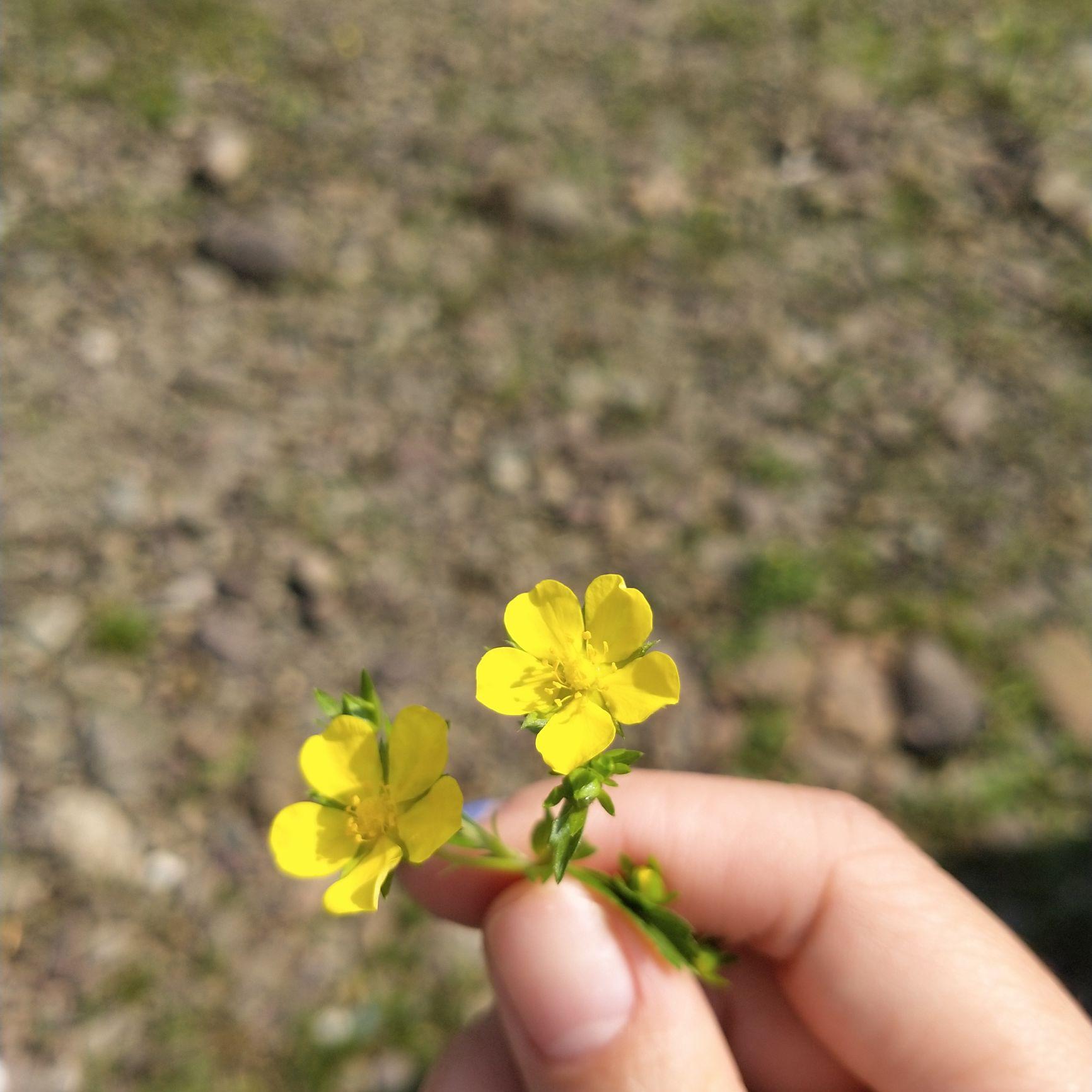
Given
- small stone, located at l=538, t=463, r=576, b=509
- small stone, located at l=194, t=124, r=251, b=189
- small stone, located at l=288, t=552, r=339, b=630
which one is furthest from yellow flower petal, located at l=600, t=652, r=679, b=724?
small stone, located at l=194, t=124, r=251, b=189

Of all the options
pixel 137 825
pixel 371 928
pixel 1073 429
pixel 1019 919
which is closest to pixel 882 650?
pixel 1019 919

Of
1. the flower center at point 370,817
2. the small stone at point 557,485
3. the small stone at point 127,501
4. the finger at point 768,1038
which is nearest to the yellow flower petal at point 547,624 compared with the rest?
the flower center at point 370,817

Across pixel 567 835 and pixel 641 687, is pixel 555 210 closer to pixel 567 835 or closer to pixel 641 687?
pixel 641 687

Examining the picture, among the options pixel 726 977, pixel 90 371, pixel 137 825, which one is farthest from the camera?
pixel 90 371

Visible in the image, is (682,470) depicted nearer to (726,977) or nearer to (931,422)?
(931,422)

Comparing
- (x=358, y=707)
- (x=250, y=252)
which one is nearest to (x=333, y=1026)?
(x=358, y=707)

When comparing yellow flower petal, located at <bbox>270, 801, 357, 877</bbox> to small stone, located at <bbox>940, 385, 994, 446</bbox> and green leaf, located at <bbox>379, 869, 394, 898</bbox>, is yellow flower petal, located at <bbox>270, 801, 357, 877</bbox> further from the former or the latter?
small stone, located at <bbox>940, 385, 994, 446</bbox>

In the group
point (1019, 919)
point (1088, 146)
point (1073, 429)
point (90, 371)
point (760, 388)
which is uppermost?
point (1088, 146)
